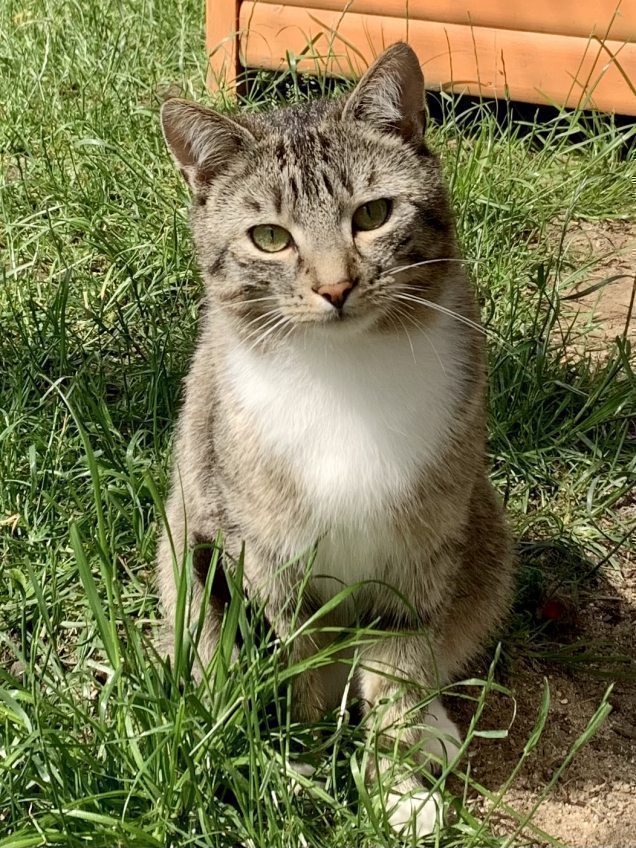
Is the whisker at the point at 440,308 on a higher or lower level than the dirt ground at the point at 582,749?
higher

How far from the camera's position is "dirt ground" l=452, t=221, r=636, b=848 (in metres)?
2.26

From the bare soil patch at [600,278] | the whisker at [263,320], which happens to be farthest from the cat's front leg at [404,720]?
the bare soil patch at [600,278]

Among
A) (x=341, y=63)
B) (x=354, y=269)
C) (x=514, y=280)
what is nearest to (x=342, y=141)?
(x=354, y=269)

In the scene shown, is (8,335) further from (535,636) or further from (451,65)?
(451,65)

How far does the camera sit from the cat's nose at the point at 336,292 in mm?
1921

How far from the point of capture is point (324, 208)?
1992 millimetres

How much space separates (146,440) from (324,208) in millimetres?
1308

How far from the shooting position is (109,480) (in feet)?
9.49

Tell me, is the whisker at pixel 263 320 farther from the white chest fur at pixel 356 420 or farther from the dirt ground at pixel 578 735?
the dirt ground at pixel 578 735

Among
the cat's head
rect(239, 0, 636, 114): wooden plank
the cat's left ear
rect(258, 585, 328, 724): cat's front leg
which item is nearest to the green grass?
rect(258, 585, 328, 724): cat's front leg

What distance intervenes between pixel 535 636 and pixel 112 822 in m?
1.24

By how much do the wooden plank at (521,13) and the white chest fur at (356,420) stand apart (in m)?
2.60

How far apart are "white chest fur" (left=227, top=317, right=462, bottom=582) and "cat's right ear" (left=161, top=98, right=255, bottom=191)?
1.30ft

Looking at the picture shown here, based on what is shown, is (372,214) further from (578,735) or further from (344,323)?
(578,735)
